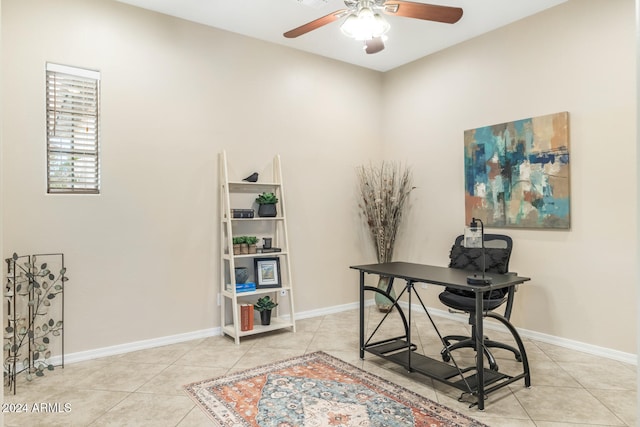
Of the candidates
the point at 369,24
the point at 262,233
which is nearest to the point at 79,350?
the point at 262,233

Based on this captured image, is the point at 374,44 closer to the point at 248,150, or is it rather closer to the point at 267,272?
the point at 248,150

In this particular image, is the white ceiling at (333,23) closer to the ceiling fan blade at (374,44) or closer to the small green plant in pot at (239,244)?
the ceiling fan blade at (374,44)

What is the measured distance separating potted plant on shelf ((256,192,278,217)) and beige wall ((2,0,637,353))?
36cm

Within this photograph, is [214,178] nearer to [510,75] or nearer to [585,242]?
[510,75]

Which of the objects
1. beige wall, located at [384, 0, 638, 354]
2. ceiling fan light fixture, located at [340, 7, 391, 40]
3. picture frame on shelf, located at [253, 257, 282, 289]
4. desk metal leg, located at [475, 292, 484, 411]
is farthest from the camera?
picture frame on shelf, located at [253, 257, 282, 289]

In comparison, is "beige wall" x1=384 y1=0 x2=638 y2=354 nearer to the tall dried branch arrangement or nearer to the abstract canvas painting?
the abstract canvas painting

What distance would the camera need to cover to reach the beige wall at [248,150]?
11.0 feet

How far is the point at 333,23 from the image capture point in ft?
13.5

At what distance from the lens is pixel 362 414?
2.54 meters

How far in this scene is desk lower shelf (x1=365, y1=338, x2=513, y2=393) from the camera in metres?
2.75

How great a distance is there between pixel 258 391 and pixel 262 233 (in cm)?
192

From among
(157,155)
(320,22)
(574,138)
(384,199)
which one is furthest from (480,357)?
(157,155)

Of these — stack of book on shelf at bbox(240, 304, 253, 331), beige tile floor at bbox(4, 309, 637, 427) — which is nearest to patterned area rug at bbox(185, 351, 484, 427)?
beige tile floor at bbox(4, 309, 637, 427)

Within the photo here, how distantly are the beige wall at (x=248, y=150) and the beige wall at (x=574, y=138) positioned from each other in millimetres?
12
